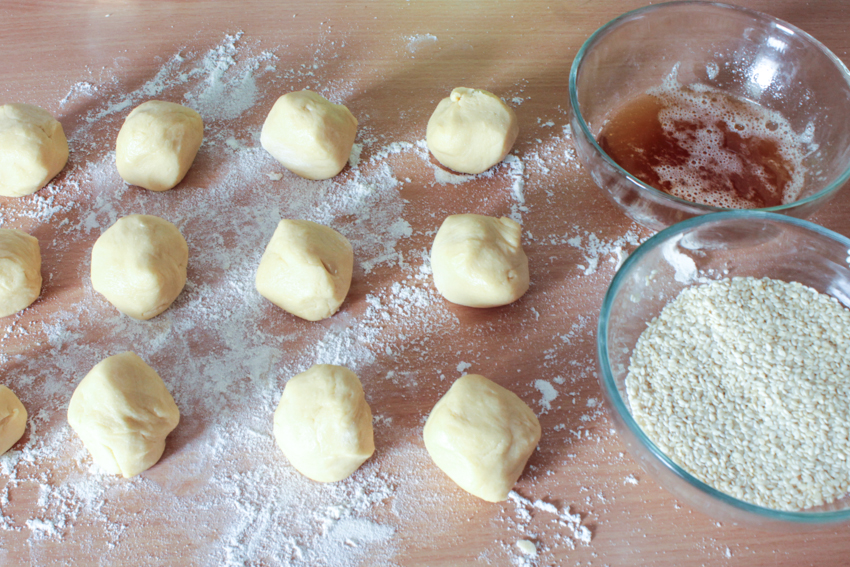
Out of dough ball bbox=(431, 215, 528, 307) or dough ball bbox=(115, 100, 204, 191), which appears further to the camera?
dough ball bbox=(115, 100, 204, 191)

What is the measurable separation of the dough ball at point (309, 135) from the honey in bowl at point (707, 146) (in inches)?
23.4

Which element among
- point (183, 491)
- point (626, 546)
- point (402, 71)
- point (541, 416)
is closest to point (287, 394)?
point (183, 491)

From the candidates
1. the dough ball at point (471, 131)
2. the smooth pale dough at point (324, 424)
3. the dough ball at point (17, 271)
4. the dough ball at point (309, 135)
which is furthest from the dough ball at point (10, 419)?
the dough ball at point (471, 131)

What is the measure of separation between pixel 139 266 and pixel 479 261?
0.66 meters

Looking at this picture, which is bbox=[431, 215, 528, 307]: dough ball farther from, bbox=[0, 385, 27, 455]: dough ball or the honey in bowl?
bbox=[0, 385, 27, 455]: dough ball

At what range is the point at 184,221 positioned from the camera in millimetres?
1358

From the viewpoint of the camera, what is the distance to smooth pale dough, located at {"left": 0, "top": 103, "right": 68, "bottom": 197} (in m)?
1.32

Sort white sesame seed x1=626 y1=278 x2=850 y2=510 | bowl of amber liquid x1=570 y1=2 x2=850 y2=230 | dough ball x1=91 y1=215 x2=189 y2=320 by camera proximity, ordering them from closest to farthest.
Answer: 1. white sesame seed x1=626 y1=278 x2=850 y2=510
2. dough ball x1=91 y1=215 x2=189 y2=320
3. bowl of amber liquid x1=570 y1=2 x2=850 y2=230

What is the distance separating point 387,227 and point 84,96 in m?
0.86

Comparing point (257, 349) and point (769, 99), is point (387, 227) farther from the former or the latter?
point (769, 99)

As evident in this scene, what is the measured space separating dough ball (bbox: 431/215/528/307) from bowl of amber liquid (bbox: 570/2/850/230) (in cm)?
26

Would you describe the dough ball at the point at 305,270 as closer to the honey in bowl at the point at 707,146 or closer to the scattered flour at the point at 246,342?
the scattered flour at the point at 246,342

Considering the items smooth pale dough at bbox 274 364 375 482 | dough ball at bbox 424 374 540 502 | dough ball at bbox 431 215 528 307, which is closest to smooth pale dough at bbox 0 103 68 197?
smooth pale dough at bbox 274 364 375 482

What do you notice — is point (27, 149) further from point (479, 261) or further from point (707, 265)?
point (707, 265)
